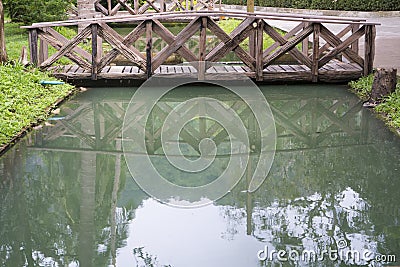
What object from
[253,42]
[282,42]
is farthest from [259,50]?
[253,42]

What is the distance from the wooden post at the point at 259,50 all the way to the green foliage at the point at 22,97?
2.99 meters

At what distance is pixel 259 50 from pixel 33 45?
3.56 m

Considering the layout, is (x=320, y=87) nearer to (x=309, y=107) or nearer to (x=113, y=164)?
(x=309, y=107)

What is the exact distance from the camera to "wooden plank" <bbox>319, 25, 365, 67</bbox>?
1116 centimetres

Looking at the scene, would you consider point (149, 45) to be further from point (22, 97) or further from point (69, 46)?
point (22, 97)

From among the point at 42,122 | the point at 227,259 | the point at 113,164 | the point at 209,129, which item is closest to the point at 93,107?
the point at 42,122

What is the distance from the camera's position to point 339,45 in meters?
11.2

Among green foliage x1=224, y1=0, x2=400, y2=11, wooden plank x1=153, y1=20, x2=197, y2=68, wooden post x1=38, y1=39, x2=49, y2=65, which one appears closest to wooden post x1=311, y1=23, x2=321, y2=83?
wooden plank x1=153, y1=20, x2=197, y2=68

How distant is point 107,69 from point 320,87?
3.53 m

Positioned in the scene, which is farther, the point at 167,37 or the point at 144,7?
the point at 144,7

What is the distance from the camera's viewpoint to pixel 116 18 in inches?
436

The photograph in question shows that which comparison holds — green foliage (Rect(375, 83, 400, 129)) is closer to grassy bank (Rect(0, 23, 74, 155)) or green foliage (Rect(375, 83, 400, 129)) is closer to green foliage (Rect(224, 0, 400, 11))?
grassy bank (Rect(0, 23, 74, 155))

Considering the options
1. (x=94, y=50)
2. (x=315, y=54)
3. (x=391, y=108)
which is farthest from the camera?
(x=315, y=54)

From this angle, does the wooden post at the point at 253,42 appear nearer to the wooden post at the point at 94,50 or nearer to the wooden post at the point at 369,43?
the wooden post at the point at 369,43
